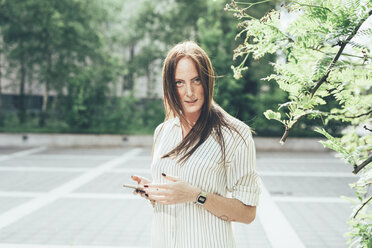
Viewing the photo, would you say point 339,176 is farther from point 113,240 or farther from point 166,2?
point 166,2

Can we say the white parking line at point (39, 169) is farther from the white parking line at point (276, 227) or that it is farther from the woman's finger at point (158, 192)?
the woman's finger at point (158, 192)

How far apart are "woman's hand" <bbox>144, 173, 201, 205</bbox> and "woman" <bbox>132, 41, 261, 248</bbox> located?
38 mm

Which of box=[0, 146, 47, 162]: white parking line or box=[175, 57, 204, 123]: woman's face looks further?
box=[0, 146, 47, 162]: white parking line

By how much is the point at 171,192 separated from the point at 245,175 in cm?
37

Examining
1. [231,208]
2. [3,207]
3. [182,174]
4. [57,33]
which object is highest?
[57,33]

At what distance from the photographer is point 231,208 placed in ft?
4.97

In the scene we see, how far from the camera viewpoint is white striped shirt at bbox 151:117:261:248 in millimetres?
1513

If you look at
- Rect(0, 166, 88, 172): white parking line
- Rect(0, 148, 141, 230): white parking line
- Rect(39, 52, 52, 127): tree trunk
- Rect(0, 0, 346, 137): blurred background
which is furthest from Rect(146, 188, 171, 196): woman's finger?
Rect(39, 52, 52, 127): tree trunk

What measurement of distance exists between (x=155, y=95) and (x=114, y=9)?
5.46 m

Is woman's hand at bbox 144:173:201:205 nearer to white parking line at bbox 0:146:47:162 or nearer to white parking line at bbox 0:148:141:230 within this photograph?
white parking line at bbox 0:148:141:230

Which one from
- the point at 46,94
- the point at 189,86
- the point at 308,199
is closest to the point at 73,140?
the point at 46,94

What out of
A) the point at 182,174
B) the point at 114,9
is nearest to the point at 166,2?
the point at 114,9

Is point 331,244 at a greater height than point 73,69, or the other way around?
point 73,69

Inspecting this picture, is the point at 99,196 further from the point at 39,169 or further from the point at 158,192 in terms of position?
the point at 158,192
